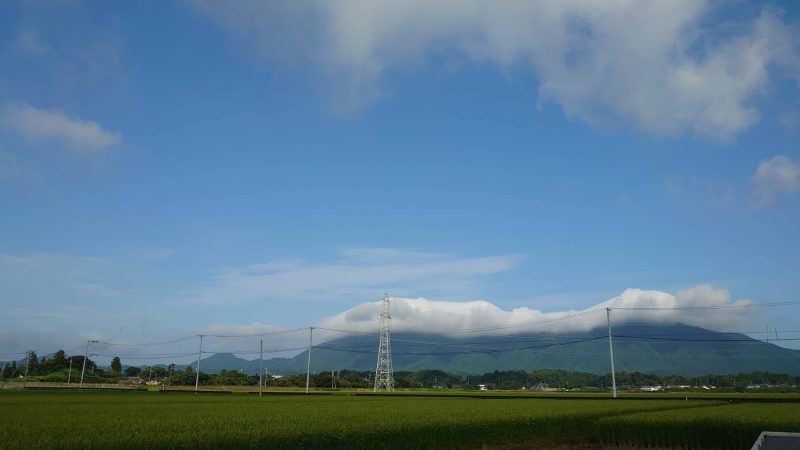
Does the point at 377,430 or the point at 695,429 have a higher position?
the point at 377,430

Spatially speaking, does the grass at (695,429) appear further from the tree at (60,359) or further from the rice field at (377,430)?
the tree at (60,359)

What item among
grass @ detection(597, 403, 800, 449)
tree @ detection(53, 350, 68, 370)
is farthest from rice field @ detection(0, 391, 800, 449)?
tree @ detection(53, 350, 68, 370)

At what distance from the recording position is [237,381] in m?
157

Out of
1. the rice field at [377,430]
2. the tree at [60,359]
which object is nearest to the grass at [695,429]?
the rice field at [377,430]

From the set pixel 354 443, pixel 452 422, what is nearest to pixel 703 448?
pixel 452 422

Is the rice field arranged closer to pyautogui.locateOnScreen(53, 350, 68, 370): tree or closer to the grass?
the grass

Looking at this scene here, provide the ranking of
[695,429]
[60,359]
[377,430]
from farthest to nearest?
[60,359] < [695,429] < [377,430]

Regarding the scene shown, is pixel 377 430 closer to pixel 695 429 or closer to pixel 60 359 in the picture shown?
pixel 695 429

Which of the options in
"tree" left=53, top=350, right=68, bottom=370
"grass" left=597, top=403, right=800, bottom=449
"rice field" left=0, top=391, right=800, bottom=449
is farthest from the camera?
"tree" left=53, top=350, right=68, bottom=370

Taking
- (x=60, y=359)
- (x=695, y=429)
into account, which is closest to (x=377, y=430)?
(x=695, y=429)

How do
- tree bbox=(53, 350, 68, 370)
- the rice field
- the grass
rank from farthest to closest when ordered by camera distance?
1. tree bbox=(53, 350, 68, 370)
2. the grass
3. the rice field

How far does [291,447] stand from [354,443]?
280 cm

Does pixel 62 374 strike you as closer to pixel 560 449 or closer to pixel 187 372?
pixel 187 372

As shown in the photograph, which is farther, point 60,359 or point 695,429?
point 60,359
